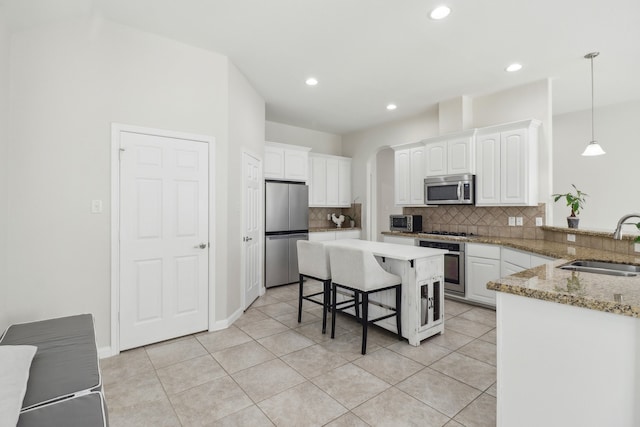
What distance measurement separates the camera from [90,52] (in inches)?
102

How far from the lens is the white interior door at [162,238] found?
2777 millimetres

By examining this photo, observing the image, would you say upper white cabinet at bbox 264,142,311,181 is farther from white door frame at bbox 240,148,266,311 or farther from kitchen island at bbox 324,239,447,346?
kitchen island at bbox 324,239,447,346

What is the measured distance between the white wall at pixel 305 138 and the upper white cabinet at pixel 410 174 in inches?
70.4

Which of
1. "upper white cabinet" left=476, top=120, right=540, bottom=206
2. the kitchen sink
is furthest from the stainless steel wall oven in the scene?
the kitchen sink

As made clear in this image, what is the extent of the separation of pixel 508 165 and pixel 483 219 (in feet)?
2.99

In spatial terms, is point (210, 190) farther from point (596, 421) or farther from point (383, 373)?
point (596, 421)

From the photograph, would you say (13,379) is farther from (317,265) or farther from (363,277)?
(317,265)

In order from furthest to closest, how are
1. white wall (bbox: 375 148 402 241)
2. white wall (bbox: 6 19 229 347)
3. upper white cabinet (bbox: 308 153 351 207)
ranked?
white wall (bbox: 375 148 402 241) < upper white cabinet (bbox: 308 153 351 207) < white wall (bbox: 6 19 229 347)

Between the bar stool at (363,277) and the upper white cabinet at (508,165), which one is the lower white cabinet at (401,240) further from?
the bar stool at (363,277)

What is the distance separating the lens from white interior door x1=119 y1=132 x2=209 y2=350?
2.78 meters

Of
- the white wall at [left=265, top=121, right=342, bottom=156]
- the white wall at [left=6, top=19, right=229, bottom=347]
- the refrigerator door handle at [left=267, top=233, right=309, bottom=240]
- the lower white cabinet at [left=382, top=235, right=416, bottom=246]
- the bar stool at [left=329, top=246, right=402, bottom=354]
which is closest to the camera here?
the white wall at [left=6, top=19, right=229, bottom=347]

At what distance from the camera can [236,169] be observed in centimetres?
354

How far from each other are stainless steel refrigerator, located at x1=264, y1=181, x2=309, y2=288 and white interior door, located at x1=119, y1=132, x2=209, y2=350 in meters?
1.68

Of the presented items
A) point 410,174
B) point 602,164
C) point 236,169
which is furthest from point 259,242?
point 602,164
